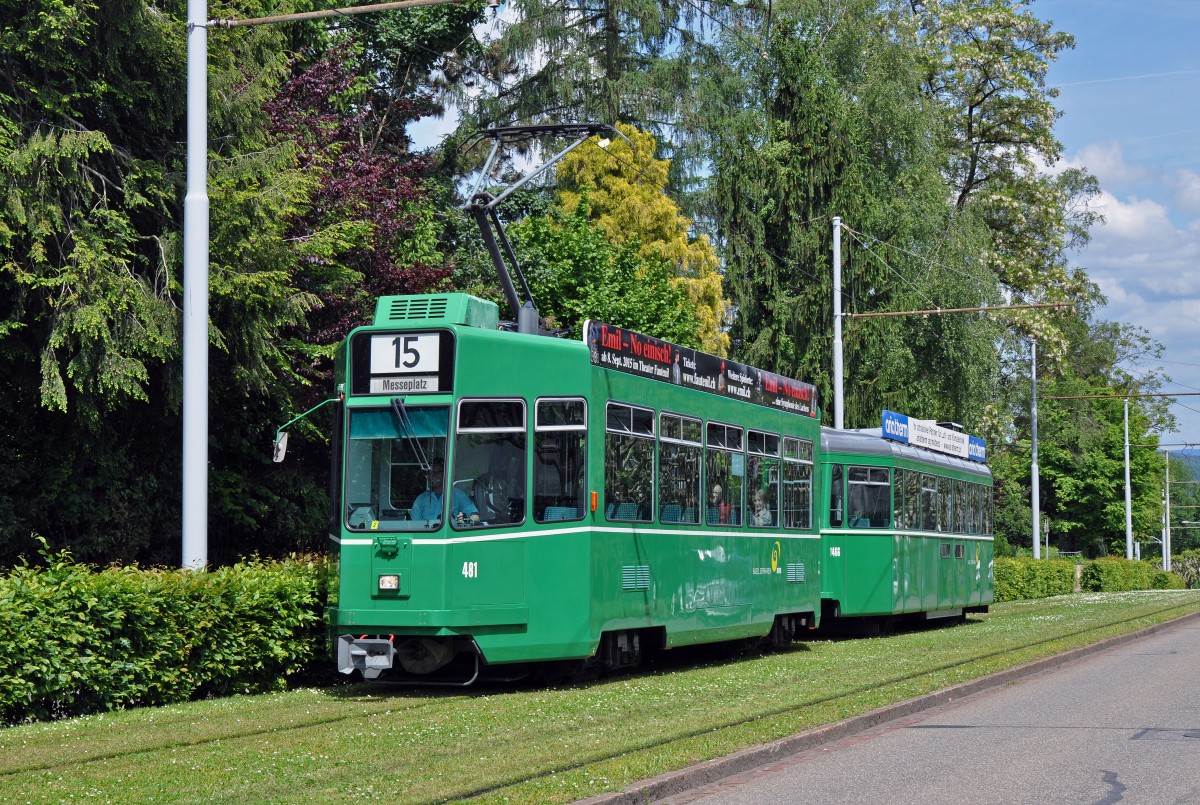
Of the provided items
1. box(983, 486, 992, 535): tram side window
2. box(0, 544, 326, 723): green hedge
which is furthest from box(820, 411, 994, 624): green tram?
box(0, 544, 326, 723): green hedge

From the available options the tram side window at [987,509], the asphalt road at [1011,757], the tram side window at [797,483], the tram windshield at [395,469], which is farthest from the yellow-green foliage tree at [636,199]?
the tram windshield at [395,469]

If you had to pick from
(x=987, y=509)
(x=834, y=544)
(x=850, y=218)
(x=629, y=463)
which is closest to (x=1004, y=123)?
(x=850, y=218)

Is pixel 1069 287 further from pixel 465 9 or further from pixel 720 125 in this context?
pixel 465 9

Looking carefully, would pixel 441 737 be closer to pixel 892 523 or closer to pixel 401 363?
pixel 401 363

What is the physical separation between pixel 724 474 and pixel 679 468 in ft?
4.76

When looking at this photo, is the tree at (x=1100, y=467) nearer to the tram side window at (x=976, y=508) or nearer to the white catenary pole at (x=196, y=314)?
the tram side window at (x=976, y=508)

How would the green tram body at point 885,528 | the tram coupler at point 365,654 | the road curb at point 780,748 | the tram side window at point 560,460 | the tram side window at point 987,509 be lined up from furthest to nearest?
the tram side window at point 987,509, the green tram body at point 885,528, the tram side window at point 560,460, the tram coupler at point 365,654, the road curb at point 780,748

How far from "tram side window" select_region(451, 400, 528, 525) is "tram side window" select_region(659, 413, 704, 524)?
8.46 feet

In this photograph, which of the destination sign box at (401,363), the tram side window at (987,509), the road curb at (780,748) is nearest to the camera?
the road curb at (780,748)

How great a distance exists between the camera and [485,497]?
1437 cm

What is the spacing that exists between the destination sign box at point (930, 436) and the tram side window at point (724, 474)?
21.2 ft

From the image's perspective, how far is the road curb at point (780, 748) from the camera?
842cm

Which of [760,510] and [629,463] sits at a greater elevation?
[629,463]

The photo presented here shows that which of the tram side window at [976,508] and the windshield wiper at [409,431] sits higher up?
the windshield wiper at [409,431]
